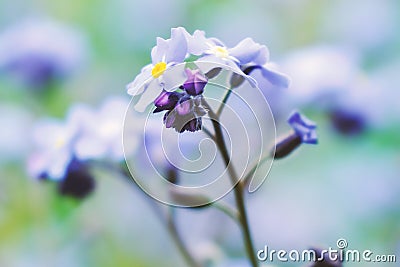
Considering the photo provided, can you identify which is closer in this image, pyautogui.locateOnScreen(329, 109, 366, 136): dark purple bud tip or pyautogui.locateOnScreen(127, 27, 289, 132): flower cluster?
pyautogui.locateOnScreen(127, 27, 289, 132): flower cluster

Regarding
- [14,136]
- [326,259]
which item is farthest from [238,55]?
[14,136]

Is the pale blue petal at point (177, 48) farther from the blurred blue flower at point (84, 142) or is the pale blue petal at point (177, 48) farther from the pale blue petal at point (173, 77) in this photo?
the blurred blue flower at point (84, 142)

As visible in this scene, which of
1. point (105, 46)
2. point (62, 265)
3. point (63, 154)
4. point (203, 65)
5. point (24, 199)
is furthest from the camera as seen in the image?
point (105, 46)

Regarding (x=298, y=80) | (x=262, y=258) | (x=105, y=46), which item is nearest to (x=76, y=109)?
(x=262, y=258)

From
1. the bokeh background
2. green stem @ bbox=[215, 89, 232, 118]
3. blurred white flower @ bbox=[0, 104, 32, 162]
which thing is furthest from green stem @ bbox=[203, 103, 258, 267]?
blurred white flower @ bbox=[0, 104, 32, 162]

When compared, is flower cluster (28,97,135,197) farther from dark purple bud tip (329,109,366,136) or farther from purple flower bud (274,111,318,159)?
dark purple bud tip (329,109,366,136)

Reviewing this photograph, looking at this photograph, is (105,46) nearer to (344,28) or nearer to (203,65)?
(344,28)
